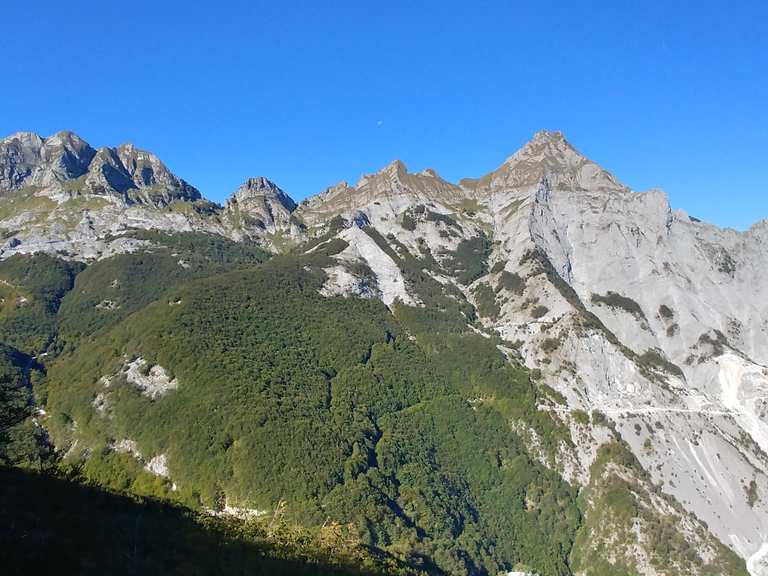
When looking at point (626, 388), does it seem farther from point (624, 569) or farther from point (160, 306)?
point (160, 306)

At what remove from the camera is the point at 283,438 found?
356 ft

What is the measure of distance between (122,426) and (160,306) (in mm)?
49094

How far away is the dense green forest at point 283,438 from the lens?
1848 inches

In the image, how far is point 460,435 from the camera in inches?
5512

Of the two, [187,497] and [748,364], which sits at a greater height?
[748,364]

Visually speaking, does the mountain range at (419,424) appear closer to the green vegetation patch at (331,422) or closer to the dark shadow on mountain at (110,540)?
the green vegetation patch at (331,422)

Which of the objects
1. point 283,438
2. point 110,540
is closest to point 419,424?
point 283,438

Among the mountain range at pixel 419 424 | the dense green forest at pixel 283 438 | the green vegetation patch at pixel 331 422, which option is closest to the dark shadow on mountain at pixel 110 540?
the dense green forest at pixel 283 438

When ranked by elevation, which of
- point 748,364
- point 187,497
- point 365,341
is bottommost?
point 187,497

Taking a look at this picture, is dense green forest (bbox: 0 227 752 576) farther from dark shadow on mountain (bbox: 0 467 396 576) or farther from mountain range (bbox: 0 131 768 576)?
mountain range (bbox: 0 131 768 576)

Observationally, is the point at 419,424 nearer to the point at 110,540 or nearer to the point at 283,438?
the point at 283,438

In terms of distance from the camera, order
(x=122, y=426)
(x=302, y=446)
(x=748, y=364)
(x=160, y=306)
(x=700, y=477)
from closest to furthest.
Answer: (x=302, y=446), (x=122, y=426), (x=700, y=477), (x=160, y=306), (x=748, y=364)

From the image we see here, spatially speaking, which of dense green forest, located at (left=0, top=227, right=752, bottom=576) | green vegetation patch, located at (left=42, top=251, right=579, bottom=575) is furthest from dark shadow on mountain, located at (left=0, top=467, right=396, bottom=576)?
green vegetation patch, located at (left=42, top=251, right=579, bottom=575)

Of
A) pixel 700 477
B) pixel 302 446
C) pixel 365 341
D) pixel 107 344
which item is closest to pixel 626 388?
pixel 700 477
